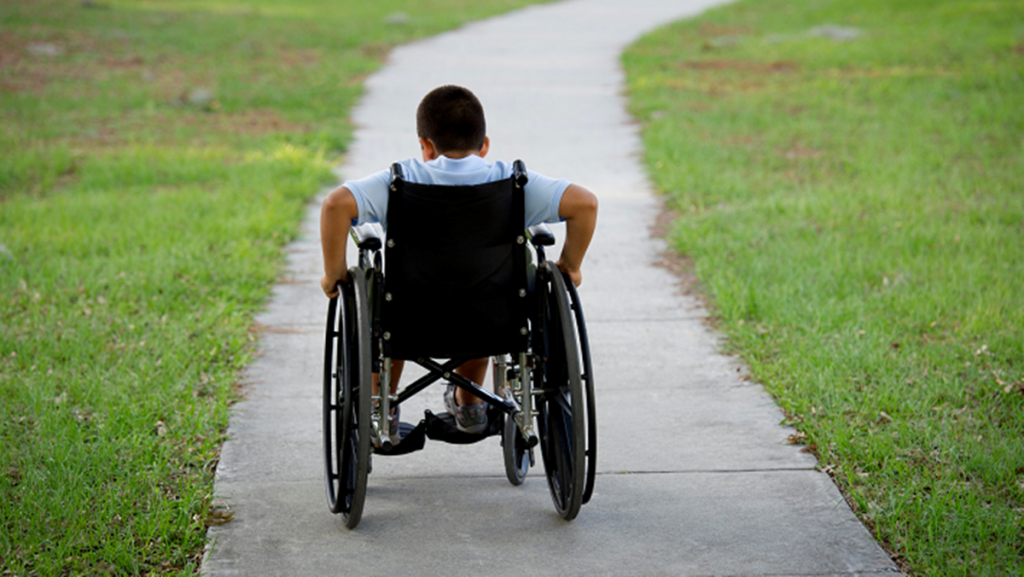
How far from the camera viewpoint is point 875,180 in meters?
7.98

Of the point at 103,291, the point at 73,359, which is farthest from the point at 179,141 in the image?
the point at 73,359

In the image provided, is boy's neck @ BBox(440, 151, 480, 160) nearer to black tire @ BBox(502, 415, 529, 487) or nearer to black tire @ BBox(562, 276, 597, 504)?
black tire @ BBox(562, 276, 597, 504)

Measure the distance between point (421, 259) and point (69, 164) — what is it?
22.1 ft

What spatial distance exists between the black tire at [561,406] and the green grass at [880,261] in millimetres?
969

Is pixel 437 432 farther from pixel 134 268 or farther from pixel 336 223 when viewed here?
pixel 134 268

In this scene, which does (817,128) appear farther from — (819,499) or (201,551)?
(201,551)

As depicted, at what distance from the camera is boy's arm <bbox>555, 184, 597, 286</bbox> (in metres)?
3.07

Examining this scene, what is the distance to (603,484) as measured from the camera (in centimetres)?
361

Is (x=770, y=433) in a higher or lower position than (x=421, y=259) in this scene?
lower

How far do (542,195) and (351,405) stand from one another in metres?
0.84

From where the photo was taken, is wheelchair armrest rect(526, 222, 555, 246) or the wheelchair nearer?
the wheelchair

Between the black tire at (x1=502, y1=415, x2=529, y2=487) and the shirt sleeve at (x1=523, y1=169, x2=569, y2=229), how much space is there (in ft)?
2.42

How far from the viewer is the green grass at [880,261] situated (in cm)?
355

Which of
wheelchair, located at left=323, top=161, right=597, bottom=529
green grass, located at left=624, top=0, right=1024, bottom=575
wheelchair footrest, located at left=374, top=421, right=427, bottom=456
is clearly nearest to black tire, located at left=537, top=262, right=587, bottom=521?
wheelchair, located at left=323, top=161, right=597, bottom=529
